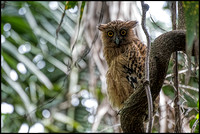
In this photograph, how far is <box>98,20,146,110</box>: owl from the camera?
13.1 feet

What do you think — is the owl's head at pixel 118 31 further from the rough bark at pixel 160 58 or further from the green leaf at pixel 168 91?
the rough bark at pixel 160 58

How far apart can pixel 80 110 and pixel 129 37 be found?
122 cm

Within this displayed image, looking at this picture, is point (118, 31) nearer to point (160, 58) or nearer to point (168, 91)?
point (168, 91)

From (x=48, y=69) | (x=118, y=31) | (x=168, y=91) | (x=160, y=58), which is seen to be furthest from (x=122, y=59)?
(x=160, y=58)

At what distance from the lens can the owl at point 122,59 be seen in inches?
157

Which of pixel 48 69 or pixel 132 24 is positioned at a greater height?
pixel 132 24

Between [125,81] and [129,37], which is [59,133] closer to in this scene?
[125,81]

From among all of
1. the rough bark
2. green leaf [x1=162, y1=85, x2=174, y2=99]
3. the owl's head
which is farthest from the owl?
the rough bark

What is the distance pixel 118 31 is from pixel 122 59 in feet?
1.39

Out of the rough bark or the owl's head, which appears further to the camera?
the owl's head

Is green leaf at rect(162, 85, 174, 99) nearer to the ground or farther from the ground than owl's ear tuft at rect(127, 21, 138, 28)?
nearer to the ground

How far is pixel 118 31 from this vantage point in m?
4.35

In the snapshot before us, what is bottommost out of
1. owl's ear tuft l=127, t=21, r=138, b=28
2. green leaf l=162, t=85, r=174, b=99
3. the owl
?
green leaf l=162, t=85, r=174, b=99

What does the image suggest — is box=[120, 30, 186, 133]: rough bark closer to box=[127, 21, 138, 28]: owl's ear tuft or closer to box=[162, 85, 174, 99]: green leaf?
box=[162, 85, 174, 99]: green leaf
